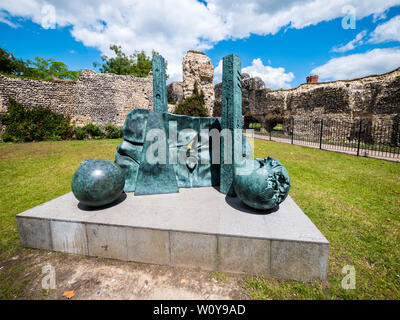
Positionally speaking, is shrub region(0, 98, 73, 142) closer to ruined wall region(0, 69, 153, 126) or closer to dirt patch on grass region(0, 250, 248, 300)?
ruined wall region(0, 69, 153, 126)

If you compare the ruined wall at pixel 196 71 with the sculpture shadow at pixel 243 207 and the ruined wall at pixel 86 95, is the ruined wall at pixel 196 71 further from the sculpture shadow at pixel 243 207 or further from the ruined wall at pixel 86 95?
the sculpture shadow at pixel 243 207

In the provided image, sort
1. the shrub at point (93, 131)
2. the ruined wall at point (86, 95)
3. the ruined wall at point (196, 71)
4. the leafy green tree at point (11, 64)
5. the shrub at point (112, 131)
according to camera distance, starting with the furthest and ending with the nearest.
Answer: the leafy green tree at point (11, 64)
the shrub at point (112, 131)
the shrub at point (93, 131)
the ruined wall at point (196, 71)
the ruined wall at point (86, 95)

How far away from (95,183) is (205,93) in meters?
15.3

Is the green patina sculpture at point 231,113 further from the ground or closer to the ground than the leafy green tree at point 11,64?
closer to the ground

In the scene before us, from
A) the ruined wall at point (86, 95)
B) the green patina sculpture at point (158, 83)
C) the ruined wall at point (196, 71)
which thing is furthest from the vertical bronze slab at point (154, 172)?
the ruined wall at point (86, 95)

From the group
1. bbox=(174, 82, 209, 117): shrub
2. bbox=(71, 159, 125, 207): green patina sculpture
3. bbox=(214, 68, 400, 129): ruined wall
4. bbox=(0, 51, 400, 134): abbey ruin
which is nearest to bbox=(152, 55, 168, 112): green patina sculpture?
bbox=(71, 159, 125, 207): green patina sculpture

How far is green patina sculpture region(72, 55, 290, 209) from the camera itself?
9.02 ft

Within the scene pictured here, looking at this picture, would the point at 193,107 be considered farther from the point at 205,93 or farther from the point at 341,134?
the point at 341,134

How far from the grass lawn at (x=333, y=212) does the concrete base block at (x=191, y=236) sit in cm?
24

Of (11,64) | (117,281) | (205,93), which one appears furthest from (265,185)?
(11,64)

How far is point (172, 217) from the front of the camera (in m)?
2.65

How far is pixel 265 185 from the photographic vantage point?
2490mm

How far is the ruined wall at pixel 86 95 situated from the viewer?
570 inches
